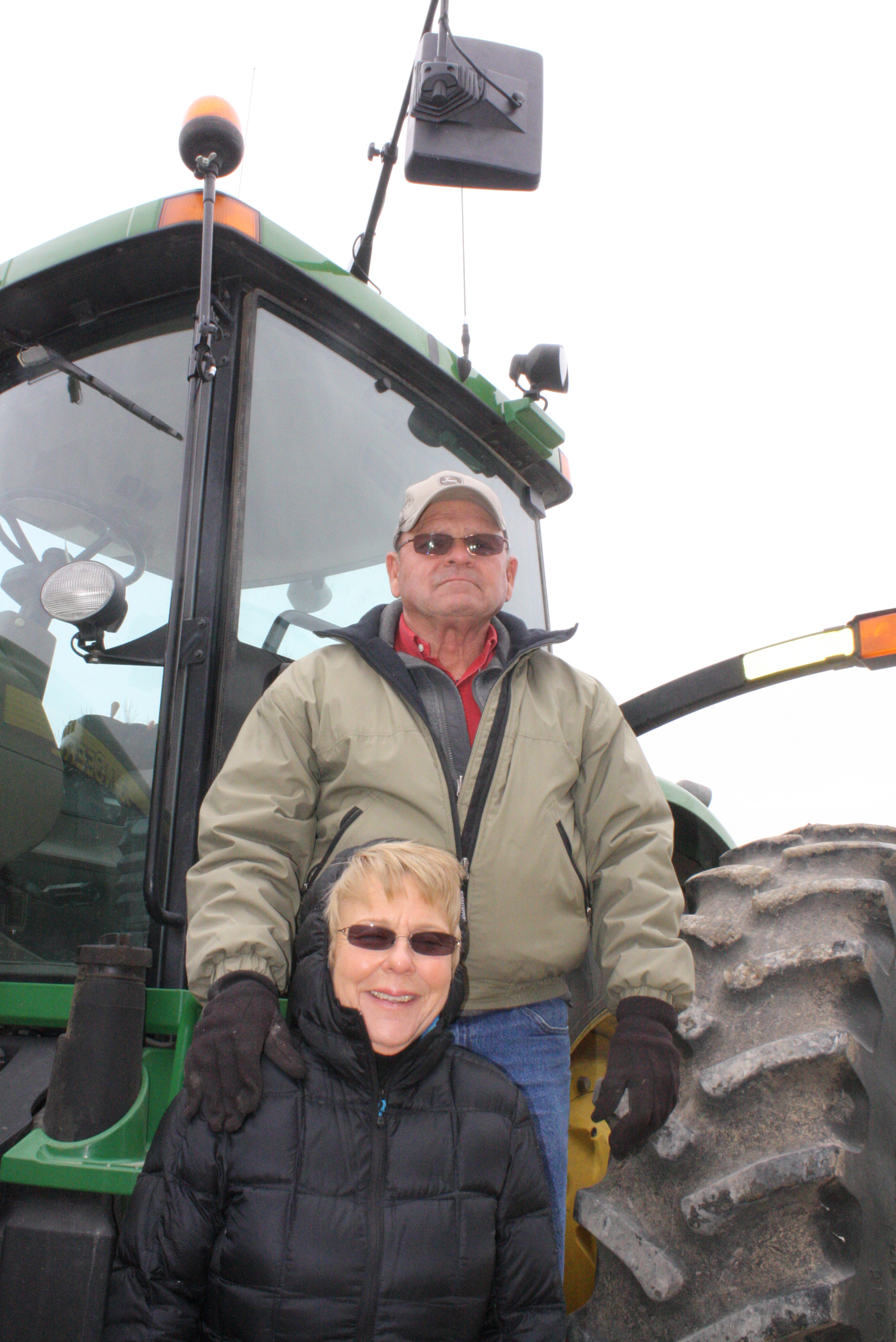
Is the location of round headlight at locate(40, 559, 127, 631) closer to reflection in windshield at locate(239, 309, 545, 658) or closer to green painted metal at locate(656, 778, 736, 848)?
reflection in windshield at locate(239, 309, 545, 658)

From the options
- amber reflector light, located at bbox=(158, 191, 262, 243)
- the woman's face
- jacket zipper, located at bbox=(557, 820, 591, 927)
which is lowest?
the woman's face

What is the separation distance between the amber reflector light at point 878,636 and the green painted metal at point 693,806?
573mm

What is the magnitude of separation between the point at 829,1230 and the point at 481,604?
3.79 ft

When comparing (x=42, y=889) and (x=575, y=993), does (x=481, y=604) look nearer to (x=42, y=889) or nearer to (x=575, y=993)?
(x=575, y=993)

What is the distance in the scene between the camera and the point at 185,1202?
1472mm

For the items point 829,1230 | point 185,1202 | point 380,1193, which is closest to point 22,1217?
point 185,1202

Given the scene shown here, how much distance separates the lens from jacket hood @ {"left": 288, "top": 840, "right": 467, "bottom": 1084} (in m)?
1.55

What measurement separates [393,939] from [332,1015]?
0.47 ft

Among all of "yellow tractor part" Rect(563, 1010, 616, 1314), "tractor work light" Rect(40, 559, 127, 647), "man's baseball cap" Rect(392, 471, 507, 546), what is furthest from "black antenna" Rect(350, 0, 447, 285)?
"yellow tractor part" Rect(563, 1010, 616, 1314)

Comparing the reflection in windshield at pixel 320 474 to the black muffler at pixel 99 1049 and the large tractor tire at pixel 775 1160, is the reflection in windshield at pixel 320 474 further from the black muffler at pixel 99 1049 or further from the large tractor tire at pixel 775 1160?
the large tractor tire at pixel 775 1160

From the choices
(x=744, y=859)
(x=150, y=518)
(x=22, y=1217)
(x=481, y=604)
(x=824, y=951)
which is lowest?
(x=22, y=1217)

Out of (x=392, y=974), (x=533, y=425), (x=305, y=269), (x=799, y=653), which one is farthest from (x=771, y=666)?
(x=305, y=269)

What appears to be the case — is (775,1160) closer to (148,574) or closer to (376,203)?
(148,574)

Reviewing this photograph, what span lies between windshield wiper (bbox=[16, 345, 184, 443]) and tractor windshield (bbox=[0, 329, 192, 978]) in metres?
0.02
